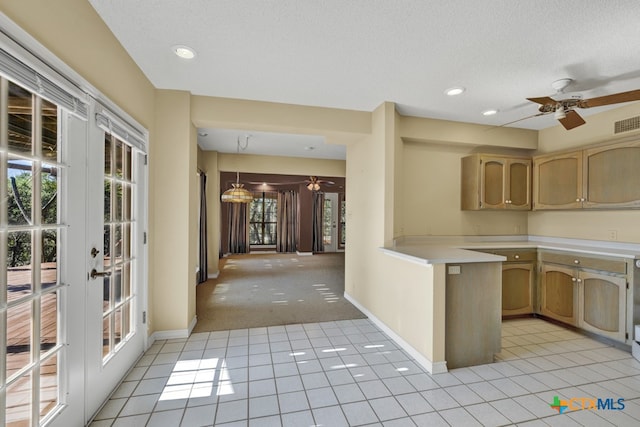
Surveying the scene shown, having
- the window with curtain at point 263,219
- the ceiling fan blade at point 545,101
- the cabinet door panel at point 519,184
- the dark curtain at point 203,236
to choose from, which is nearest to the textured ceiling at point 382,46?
the ceiling fan blade at point 545,101

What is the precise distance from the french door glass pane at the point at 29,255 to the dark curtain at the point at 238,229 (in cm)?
808

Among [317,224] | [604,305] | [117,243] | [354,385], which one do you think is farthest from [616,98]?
[317,224]

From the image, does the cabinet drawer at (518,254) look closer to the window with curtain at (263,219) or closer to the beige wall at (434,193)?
the beige wall at (434,193)

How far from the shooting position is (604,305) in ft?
9.32

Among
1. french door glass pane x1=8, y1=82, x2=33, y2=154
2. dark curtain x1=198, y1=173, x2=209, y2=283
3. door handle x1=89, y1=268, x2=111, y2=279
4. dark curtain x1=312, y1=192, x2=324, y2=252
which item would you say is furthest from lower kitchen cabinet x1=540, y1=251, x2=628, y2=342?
dark curtain x1=312, y1=192, x2=324, y2=252

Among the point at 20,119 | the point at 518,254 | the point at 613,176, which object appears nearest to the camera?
the point at 20,119

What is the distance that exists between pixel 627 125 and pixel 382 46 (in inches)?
121

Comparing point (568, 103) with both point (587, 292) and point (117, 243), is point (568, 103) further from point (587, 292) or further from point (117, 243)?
point (117, 243)

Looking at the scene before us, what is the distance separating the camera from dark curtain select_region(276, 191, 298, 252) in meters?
9.89

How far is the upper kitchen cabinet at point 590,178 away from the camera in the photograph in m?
2.93

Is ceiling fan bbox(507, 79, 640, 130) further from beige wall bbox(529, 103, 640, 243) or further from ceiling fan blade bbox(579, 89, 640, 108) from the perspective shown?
beige wall bbox(529, 103, 640, 243)

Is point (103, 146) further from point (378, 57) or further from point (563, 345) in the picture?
point (563, 345)

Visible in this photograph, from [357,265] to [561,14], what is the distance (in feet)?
10.2

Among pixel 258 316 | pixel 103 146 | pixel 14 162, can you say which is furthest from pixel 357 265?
pixel 14 162
